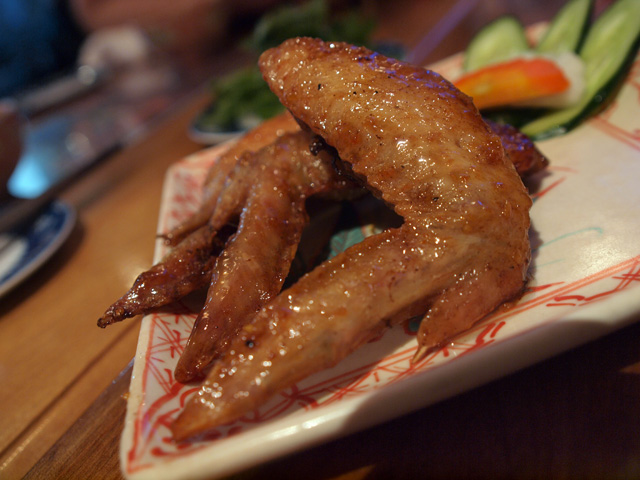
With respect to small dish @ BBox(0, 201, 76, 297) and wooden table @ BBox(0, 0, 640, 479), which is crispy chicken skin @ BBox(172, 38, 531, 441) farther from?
small dish @ BBox(0, 201, 76, 297)

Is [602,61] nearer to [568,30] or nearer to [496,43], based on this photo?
[568,30]

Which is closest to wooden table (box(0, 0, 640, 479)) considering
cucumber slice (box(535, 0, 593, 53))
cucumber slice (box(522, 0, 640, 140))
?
cucumber slice (box(522, 0, 640, 140))

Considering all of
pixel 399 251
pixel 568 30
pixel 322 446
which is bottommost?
pixel 322 446

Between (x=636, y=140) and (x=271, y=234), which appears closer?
(x=271, y=234)

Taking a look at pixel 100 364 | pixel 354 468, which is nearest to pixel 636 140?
pixel 354 468

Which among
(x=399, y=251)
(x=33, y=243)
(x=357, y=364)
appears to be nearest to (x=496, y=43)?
(x=399, y=251)

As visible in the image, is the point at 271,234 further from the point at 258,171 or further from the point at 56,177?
the point at 56,177
